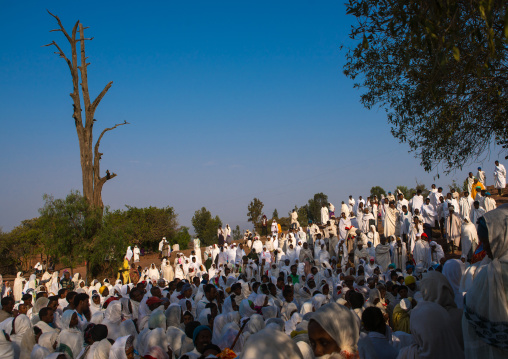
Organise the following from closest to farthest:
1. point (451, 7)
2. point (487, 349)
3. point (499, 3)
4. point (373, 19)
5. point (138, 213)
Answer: point (487, 349) → point (499, 3) → point (451, 7) → point (373, 19) → point (138, 213)

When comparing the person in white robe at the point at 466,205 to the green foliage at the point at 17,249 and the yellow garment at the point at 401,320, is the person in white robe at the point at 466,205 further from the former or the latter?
the green foliage at the point at 17,249

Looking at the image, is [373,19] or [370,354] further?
[373,19]

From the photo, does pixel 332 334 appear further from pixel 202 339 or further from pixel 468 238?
pixel 468 238

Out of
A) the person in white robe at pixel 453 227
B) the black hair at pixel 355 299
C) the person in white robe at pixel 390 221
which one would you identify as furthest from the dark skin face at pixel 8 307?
the person in white robe at pixel 453 227

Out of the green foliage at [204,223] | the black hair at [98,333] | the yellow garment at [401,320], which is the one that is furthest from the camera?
the green foliage at [204,223]

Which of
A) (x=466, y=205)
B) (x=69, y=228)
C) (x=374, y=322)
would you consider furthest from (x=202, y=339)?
(x=69, y=228)

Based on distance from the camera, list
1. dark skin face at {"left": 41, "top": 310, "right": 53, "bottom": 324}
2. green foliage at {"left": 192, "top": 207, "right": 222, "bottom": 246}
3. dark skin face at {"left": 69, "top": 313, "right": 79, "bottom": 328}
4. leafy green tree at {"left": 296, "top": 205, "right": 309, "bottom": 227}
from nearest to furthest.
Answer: dark skin face at {"left": 69, "top": 313, "right": 79, "bottom": 328}, dark skin face at {"left": 41, "top": 310, "right": 53, "bottom": 324}, leafy green tree at {"left": 296, "top": 205, "right": 309, "bottom": 227}, green foliage at {"left": 192, "top": 207, "right": 222, "bottom": 246}

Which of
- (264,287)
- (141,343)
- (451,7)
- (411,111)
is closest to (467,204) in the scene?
(411,111)

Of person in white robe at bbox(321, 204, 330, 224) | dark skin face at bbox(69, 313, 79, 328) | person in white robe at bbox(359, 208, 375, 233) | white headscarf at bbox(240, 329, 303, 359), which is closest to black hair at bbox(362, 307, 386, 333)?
white headscarf at bbox(240, 329, 303, 359)

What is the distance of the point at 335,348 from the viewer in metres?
2.66

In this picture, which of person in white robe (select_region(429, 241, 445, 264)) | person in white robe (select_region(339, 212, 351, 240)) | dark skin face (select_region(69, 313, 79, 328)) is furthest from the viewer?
person in white robe (select_region(339, 212, 351, 240))

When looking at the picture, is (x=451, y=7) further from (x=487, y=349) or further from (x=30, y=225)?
(x=30, y=225)

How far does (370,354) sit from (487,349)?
0.91m

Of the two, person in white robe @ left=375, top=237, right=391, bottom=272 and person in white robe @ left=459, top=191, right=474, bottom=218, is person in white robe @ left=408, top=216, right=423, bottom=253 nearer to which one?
person in white robe @ left=375, top=237, right=391, bottom=272
